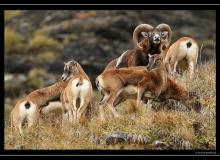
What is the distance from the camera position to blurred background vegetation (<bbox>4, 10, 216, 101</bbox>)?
6028 cm

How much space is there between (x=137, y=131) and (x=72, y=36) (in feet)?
131

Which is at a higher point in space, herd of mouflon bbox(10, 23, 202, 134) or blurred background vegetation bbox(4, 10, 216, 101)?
herd of mouflon bbox(10, 23, 202, 134)

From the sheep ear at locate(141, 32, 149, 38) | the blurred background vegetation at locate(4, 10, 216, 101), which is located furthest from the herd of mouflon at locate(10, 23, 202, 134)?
the blurred background vegetation at locate(4, 10, 216, 101)

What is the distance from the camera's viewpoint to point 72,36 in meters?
64.3

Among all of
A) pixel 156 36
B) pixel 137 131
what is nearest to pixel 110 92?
pixel 137 131

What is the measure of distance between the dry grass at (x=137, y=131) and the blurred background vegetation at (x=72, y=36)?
32.2 metres

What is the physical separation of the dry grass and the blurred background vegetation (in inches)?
1266

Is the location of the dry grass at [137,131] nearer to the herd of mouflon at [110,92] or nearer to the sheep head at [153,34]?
the herd of mouflon at [110,92]

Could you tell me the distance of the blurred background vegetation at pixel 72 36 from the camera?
198ft

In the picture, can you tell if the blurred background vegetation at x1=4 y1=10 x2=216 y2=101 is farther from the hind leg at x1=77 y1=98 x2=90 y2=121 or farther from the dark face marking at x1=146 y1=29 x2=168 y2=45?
Result: the hind leg at x1=77 y1=98 x2=90 y2=121
